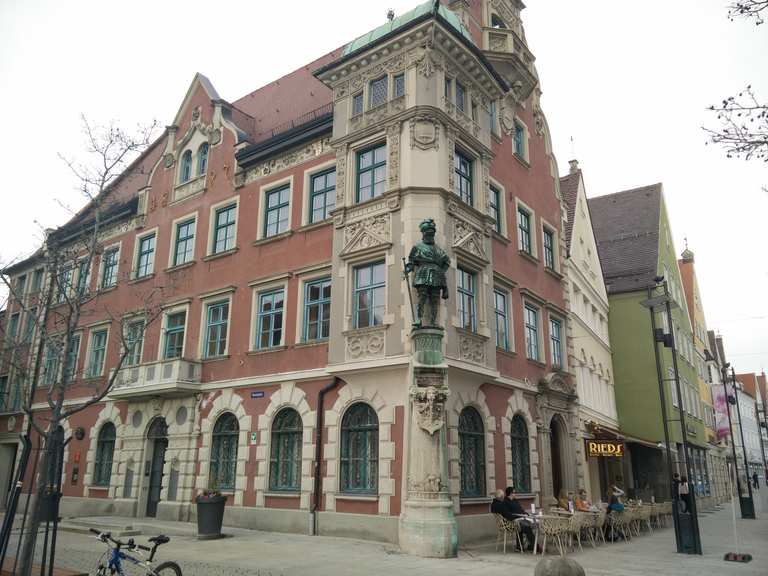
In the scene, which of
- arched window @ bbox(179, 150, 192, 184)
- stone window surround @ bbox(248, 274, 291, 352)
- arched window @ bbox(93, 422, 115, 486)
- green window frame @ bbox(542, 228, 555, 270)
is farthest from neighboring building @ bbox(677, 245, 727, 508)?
arched window @ bbox(179, 150, 192, 184)

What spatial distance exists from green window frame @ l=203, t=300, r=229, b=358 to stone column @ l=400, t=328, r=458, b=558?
28.9ft

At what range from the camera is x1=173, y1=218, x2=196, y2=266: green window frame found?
24.3 metres

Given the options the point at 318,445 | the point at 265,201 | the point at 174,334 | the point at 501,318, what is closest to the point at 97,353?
the point at 174,334

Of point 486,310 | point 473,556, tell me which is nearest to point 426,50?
point 486,310

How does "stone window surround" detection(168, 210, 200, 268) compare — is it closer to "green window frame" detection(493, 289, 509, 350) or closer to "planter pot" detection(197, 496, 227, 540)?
"planter pot" detection(197, 496, 227, 540)

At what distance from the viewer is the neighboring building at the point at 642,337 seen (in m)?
30.4

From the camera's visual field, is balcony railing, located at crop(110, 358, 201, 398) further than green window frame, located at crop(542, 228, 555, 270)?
No

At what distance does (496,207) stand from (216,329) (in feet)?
34.6

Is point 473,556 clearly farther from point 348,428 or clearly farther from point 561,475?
point 561,475

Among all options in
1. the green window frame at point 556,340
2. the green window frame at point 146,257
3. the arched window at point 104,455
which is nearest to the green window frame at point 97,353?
the arched window at point 104,455

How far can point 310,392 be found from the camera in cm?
1850

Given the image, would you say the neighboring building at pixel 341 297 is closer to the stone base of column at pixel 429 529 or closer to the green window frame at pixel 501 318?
the green window frame at pixel 501 318

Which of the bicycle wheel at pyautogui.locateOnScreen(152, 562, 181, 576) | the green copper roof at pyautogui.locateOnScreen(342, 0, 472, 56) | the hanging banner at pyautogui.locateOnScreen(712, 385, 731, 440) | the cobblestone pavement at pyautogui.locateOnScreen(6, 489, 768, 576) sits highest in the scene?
the green copper roof at pyautogui.locateOnScreen(342, 0, 472, 56)

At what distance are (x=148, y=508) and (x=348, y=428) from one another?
31.0 feet
